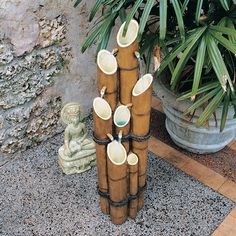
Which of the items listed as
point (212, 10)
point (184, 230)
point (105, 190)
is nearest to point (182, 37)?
point (212, 10)

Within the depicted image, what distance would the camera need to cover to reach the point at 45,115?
7.17 feet

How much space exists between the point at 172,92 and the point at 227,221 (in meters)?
0.67

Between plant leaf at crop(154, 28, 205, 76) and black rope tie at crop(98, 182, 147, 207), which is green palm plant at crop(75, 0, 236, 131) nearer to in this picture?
plant leaf at crop(154, 28, 205, 76)

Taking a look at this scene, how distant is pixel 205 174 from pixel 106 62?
3.03 feet

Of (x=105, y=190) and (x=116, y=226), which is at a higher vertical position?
(x=105, y=190)

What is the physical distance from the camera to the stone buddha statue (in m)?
1.89

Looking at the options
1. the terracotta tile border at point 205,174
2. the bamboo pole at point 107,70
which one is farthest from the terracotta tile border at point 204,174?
the bamboo pole at point 107,70

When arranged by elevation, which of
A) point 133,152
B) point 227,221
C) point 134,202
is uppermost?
point 133,152

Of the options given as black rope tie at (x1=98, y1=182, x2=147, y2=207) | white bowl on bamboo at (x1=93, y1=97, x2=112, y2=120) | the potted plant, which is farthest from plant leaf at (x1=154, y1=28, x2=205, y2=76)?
black rope tie at (x1=98, y1=182, x2=147, y2=207)

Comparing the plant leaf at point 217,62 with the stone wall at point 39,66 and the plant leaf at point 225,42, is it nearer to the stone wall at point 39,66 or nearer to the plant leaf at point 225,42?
the plant leaf at point 225,42

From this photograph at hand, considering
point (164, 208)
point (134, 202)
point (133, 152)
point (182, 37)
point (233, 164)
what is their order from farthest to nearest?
point (233, 164) < point (164, 208) < point (134, 202) < point (133, 152) < point (182, 37)

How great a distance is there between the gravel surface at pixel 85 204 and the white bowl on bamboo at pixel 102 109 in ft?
1.87

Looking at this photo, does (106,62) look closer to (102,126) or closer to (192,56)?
Answer: (102,126)

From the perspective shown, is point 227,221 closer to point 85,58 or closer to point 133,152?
point 133,152
